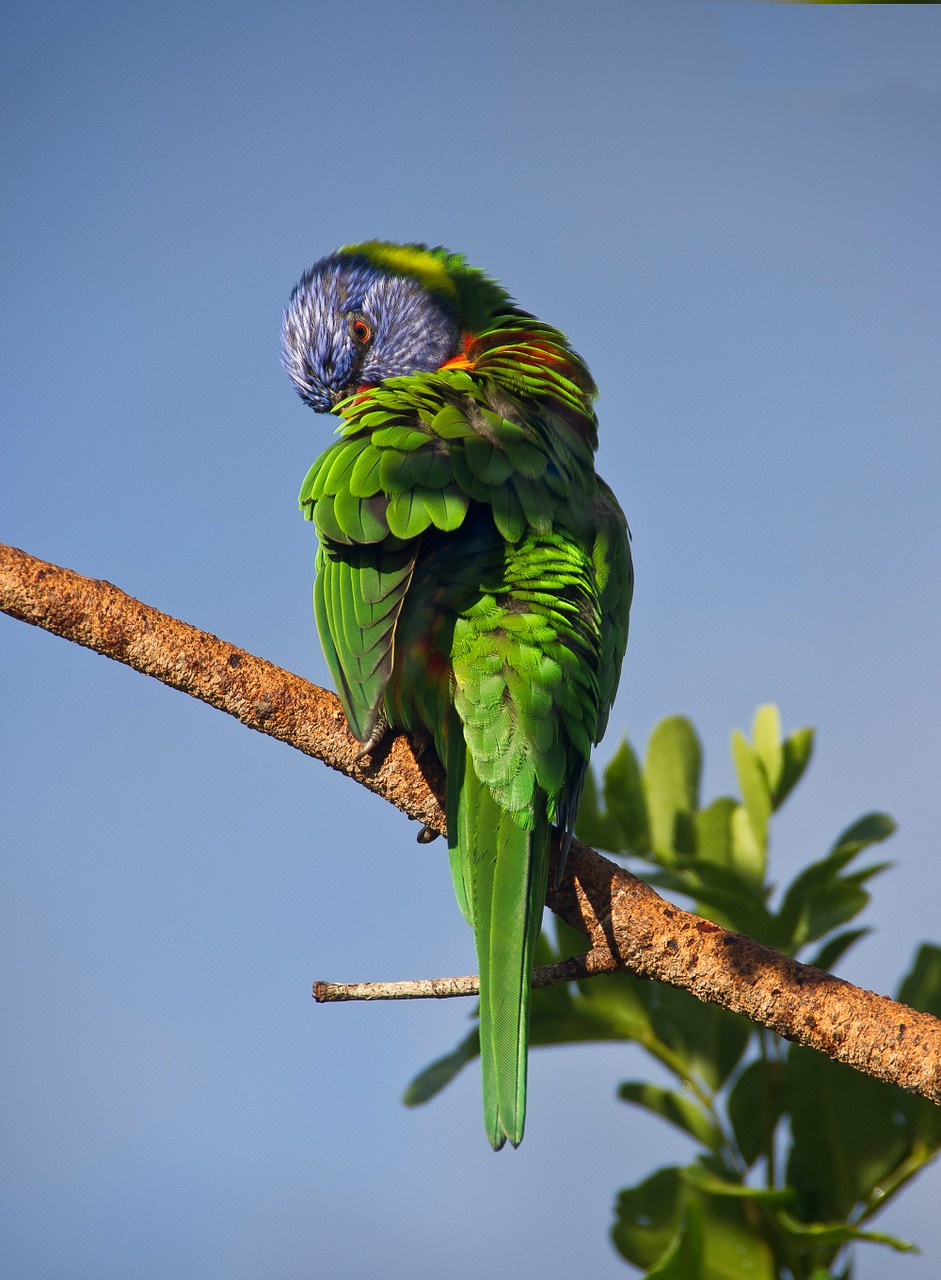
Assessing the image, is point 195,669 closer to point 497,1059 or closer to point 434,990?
point 434,990

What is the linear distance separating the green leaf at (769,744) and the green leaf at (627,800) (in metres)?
0.34

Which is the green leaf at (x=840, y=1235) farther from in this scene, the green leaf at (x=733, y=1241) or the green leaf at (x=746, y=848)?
the green leaf at (x=746, y=848)

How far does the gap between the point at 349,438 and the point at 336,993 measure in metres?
1.02

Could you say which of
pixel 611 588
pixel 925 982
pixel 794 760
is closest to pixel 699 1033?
pixel 925 982

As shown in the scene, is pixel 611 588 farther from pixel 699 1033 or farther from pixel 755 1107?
pixel 755 1107

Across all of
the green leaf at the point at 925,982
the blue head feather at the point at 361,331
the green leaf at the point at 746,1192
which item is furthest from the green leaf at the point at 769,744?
the blue head feather at the point at 361,331

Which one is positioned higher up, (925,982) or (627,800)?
(627,800)

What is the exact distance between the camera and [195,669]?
1.95m

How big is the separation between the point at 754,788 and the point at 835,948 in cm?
45

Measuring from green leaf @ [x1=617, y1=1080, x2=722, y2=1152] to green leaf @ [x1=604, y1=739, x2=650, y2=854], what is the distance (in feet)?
2.02

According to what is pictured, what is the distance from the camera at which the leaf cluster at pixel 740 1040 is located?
2.48 m

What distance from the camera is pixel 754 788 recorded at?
9.66 ft

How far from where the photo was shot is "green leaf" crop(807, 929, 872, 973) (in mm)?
2740

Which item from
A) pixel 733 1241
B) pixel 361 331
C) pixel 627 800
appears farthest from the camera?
pixel 361 331
